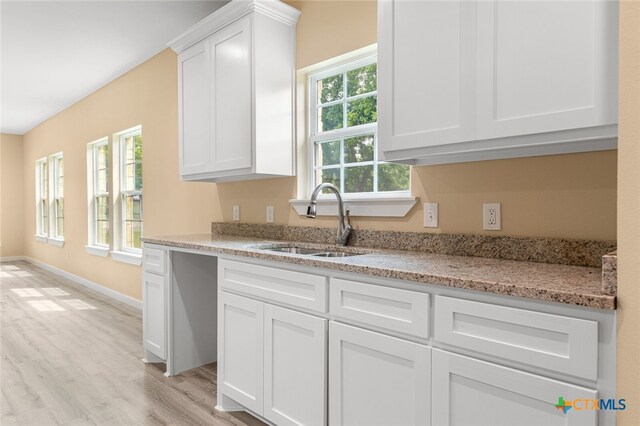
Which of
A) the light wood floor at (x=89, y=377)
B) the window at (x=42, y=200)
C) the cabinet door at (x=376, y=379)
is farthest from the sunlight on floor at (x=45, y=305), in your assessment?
the cabinet door at (x=376, y=379)

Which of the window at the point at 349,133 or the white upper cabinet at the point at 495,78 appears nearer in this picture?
the white upper cabinet at the point at 495,78

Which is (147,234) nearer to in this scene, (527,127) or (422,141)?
(422,141)

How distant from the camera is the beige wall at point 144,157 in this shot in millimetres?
4043

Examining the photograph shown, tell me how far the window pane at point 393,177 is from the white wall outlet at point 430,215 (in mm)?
260

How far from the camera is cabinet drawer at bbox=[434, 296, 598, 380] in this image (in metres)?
1.09

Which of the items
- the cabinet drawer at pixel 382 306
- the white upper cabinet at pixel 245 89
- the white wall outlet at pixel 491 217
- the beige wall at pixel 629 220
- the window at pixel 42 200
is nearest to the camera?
the beige wall at pixel 629 220

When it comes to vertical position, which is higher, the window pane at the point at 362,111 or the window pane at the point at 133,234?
the window pane at the point at 362,111

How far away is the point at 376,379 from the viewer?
5.13ft

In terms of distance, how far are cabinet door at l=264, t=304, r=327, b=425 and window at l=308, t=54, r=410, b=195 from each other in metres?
0.96

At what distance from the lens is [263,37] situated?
8.86ft

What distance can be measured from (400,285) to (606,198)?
86cm

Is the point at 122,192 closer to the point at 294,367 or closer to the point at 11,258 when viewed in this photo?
the point at 294,367

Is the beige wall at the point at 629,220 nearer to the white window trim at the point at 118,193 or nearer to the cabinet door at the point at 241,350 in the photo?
the cabinet door at the point at 241,350

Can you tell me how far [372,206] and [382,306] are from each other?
946 mm
